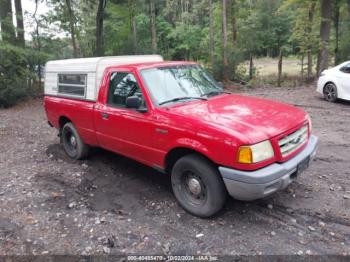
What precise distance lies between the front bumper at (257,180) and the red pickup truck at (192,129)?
0.01 metres

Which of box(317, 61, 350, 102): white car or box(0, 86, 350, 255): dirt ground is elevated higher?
box(317, 61, 350, 102): white car

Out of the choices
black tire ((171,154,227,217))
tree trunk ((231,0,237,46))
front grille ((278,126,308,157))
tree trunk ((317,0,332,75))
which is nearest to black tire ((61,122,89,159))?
black tire ((171,154,227,217))

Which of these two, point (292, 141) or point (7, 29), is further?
point (7, 29)

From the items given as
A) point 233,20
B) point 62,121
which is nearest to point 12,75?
point 62,121

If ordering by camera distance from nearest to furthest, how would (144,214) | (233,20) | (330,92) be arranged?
(144,214) → (330,92) → (233,20)

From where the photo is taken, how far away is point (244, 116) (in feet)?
12.9

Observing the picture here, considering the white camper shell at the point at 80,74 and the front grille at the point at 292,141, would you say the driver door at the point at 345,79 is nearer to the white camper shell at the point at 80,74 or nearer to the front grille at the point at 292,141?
the white camper shell at the point at 80,74

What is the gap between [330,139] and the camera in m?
6.97

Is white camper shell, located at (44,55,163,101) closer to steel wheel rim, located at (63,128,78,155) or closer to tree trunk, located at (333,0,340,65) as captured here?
steel wheel rim, located at (63,128,78,155)

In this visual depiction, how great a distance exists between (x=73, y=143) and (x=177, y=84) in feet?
9.30

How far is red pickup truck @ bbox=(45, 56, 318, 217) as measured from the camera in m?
3.55

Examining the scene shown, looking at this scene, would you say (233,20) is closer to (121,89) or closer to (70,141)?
(70,141)

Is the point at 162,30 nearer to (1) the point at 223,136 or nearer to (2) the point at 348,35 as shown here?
(2) the point at 348,35

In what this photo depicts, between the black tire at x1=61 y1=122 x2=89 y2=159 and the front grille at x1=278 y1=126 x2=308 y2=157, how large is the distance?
3.78m
